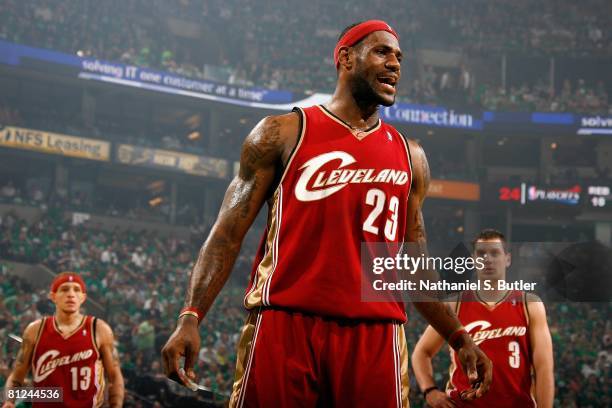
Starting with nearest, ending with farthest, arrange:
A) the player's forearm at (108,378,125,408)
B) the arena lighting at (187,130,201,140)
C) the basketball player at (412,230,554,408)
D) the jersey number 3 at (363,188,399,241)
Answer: the jersey number 3 at (363,188,399,241), the basketball player at (412,230,554,408), the player's forearm at (108,378,125,408), the arena lighting at (187,130,201,140)

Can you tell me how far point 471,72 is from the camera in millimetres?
38188

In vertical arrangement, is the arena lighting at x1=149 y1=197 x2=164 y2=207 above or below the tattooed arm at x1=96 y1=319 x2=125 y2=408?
above

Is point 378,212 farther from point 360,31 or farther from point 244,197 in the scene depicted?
point 360,31

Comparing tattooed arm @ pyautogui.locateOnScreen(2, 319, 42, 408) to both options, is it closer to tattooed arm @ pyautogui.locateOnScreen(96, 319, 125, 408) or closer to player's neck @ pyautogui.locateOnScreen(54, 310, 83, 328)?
player's neck @ pyautogui.locateOnScreen(54, 310, 83, 328)

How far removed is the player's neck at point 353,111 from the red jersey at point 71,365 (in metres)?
4.59

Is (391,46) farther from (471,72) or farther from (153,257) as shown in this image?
(471,72)

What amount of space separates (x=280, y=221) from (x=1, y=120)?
2620 cm

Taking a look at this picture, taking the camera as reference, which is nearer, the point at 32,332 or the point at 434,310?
the point at 434,310

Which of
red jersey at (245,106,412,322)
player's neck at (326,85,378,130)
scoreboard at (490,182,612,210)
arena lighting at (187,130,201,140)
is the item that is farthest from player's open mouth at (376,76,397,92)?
arena lighting at (187,130,201,140)

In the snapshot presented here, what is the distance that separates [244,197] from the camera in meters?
3.29

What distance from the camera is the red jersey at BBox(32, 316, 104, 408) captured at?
703 centimetres

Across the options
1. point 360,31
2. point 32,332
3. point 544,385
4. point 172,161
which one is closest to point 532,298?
point 544,385

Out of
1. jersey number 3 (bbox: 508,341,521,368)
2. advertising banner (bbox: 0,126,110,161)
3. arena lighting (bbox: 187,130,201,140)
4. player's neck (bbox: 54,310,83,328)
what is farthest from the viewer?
arena lighting (bbox: 187,130,201,140)

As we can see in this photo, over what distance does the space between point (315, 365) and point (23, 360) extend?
492cm
